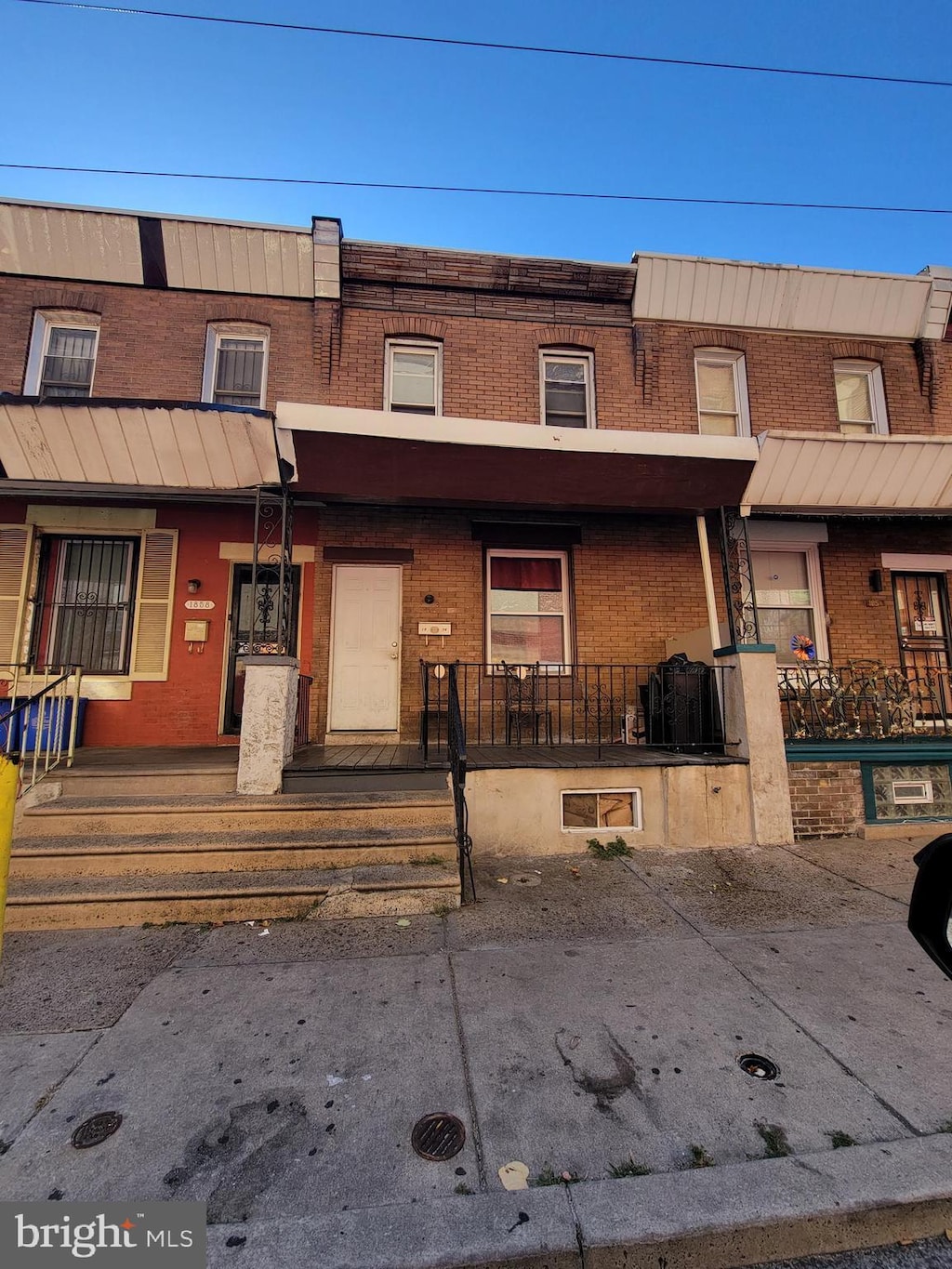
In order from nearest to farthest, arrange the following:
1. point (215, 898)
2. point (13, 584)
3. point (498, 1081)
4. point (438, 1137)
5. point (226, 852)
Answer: point (438, 1137) → point (498, 1081) → point (215, 898) → point (226, 852) → point (13, 584)

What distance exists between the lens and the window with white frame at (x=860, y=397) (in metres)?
8.41

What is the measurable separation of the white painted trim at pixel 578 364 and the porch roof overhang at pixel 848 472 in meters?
2.52

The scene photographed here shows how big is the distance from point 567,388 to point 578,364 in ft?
1.43

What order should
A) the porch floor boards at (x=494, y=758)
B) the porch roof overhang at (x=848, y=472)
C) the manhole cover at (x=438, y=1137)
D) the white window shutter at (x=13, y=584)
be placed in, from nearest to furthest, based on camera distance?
1. the manhole cover at (x=438, y=1137)
2. the porch floor boards at (x=494, y=758)
3. the porch roof overhang at (x=848, y=472)
4. the white window shutter at (x=13, y=584)

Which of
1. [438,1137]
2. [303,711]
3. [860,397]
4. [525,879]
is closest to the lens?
[438,1137]

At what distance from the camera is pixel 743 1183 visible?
1836 mm

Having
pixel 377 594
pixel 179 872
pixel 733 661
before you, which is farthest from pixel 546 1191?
pixel 377 594

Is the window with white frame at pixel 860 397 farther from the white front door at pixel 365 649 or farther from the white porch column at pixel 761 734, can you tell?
the white front door at pixel 365 649

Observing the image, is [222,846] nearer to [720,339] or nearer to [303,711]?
[303,711]

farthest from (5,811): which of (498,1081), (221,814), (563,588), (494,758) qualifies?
(563,588)

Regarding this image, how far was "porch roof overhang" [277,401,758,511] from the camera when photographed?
5.62 metres

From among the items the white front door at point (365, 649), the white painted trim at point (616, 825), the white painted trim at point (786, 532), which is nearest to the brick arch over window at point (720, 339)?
the white painted trim at point (786, 532)

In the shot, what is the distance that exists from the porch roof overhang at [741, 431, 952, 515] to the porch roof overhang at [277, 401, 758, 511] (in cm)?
40

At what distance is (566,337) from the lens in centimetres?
790
